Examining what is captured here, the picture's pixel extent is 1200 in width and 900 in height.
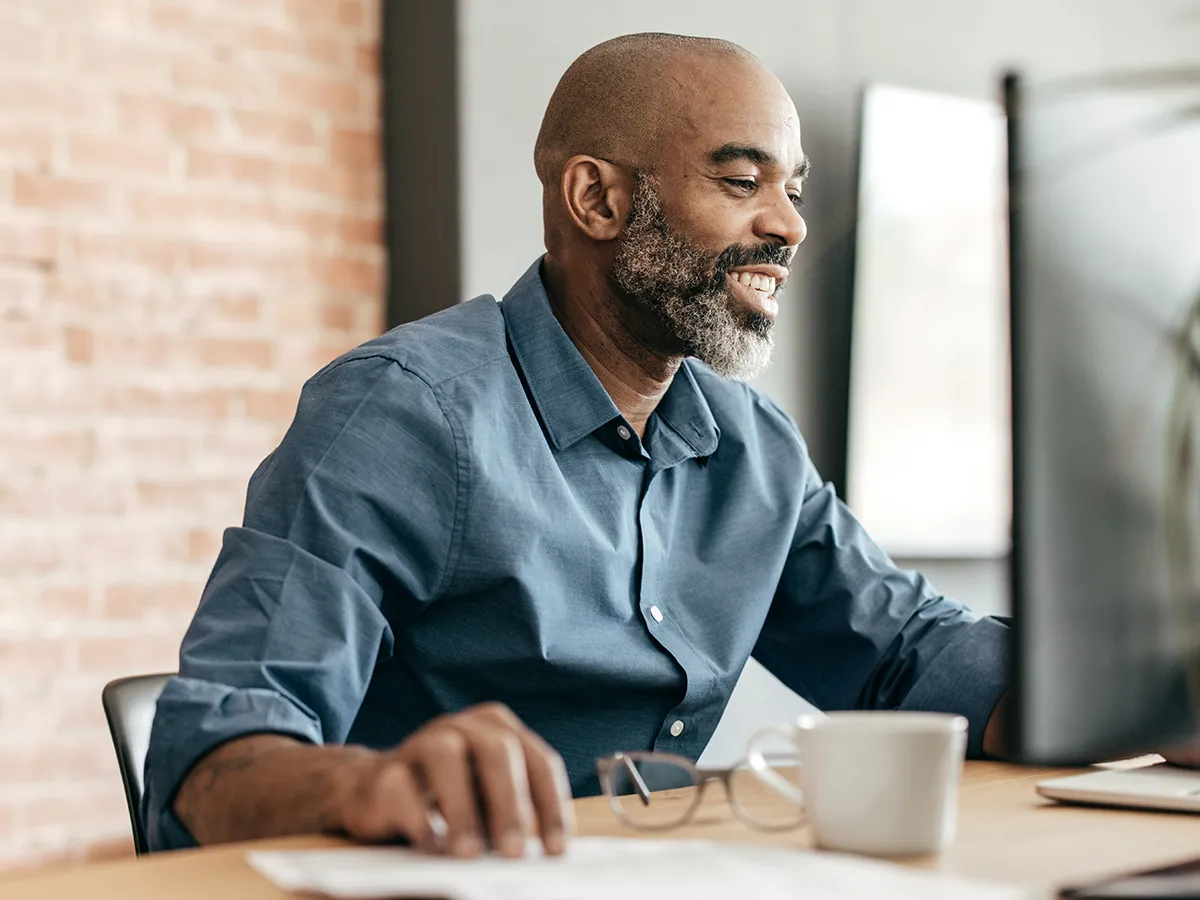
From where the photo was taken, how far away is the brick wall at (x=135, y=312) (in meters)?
2.13

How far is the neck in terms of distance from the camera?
159 centimetres

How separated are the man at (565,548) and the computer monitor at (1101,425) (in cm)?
→ 27

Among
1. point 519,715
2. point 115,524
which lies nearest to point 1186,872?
point 519,715

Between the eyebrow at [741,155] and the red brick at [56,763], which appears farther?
the red brick at [56,763]

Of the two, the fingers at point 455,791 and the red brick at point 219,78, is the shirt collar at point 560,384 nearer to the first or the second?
the fingers at point 455,791

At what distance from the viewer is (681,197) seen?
5.34 feet

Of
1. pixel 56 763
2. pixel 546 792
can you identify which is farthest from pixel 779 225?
pixel 56 763

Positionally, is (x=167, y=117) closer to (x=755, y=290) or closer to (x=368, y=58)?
(x=368, y=58)

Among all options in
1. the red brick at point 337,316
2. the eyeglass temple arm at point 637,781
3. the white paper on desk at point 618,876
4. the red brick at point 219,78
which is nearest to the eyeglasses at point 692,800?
the eyeglass temple arm at point 637,781

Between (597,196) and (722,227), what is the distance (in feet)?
0.50

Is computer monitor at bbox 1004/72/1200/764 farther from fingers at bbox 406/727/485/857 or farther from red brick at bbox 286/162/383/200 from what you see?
red brick at bbox 286/162/383/200

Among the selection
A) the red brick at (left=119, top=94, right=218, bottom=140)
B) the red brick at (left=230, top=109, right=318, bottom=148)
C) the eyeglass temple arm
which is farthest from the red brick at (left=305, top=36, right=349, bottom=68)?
the eyeglass temple arm

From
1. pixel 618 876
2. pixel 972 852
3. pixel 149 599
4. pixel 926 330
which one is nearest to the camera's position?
pixel 618 876

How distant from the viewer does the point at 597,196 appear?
1.67 metres
